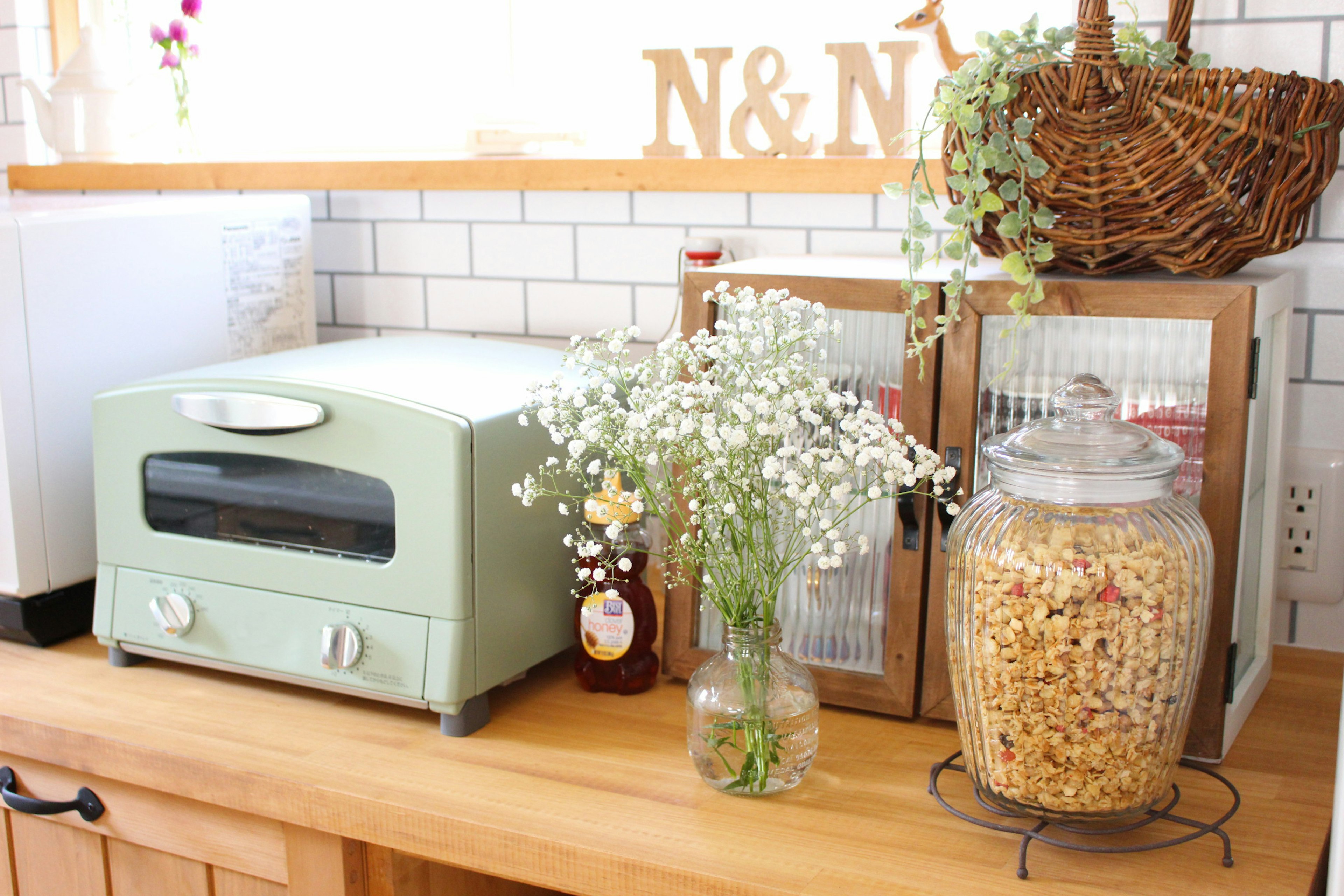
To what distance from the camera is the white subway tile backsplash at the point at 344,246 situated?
1760 mm

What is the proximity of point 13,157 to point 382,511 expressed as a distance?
1258 millimetres

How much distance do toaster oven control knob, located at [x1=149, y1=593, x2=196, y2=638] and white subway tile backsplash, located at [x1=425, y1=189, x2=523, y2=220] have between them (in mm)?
672

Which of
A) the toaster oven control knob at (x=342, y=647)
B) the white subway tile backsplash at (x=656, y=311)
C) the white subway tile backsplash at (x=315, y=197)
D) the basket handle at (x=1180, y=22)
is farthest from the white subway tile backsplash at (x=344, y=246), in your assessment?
the basket handle at (x=1180, y=22)

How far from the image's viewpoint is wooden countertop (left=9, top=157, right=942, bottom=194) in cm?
141

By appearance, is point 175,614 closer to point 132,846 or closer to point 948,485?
point 132,846

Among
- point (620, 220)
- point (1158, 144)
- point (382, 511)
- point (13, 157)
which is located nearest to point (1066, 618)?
point (1158, 144)

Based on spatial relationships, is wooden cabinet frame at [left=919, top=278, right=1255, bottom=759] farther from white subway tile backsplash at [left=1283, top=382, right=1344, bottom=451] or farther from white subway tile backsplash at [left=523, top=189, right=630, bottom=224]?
white subway tile backsplash at [left=523, top=189, right=630, bottom=224]

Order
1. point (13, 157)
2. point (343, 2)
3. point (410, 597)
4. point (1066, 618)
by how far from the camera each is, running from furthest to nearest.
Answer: point (13, 157) < point (343, 2) < point (410, 597) < point (1066, 618)

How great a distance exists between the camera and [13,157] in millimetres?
1970

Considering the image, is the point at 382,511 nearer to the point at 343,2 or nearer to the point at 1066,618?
the point at 1066,618

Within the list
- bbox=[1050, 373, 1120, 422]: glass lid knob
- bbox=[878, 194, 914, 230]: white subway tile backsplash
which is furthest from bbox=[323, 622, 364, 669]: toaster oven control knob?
bbox=[878, 194, 914, 230]: white subway tile backsplash

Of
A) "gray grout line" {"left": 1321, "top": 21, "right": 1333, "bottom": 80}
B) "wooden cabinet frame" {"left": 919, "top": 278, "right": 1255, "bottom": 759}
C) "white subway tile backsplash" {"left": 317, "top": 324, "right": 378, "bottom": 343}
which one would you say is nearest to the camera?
"wooden cabinet frame" {"left": 919, "top": 278, "right": 1255, "bottom": 759}

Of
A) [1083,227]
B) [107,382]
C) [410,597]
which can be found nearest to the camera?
[1083,227]

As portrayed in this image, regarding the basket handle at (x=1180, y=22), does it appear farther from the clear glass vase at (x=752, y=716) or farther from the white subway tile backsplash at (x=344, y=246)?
the white subway tile backsplash at (x=344, y=246)
